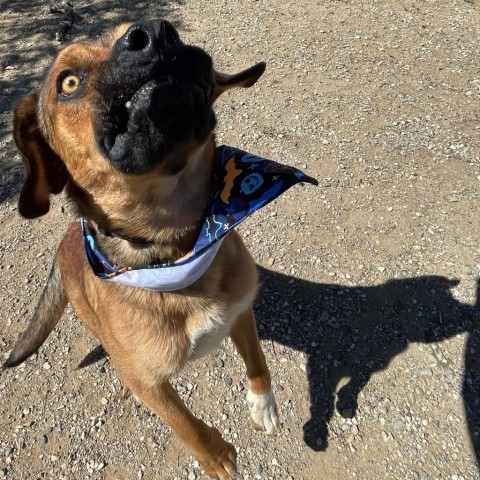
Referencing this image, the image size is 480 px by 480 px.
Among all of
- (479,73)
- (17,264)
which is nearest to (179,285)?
(17,264)

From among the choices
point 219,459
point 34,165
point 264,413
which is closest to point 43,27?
point 34,165

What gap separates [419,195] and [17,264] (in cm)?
374

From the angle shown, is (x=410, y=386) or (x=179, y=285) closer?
(x=179, y=285)

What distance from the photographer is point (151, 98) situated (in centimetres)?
156

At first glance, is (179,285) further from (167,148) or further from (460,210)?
(460,210)

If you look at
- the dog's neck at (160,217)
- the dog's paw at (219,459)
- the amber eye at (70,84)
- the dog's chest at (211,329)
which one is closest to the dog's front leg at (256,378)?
the dog's paw at (219,459)

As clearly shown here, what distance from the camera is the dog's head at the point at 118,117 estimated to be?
1.57m

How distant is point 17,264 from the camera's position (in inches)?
161

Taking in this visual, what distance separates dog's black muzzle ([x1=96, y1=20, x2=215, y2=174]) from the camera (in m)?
1.54

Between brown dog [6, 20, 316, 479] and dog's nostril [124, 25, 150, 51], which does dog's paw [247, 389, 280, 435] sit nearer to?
brown dog [6, 20, 316, 479]

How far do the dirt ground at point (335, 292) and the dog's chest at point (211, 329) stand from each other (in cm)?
90

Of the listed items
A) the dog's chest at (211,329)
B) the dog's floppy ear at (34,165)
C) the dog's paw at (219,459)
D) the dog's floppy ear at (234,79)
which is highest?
the dog's floppy ear at (234,79)

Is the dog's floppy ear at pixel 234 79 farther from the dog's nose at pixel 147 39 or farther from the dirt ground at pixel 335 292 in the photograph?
the dirt ground at pixel 335 292

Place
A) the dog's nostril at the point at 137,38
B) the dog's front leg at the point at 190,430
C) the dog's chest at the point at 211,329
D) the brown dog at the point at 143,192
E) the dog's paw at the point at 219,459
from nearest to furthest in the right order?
the dog's nostril at the point at 137,38 → the brown dog at the point at 143,192 → the dog's chest at the point at 211,329 → the dog's front leg at the point at 190,430 → the dog's paw at the point at 219,459
